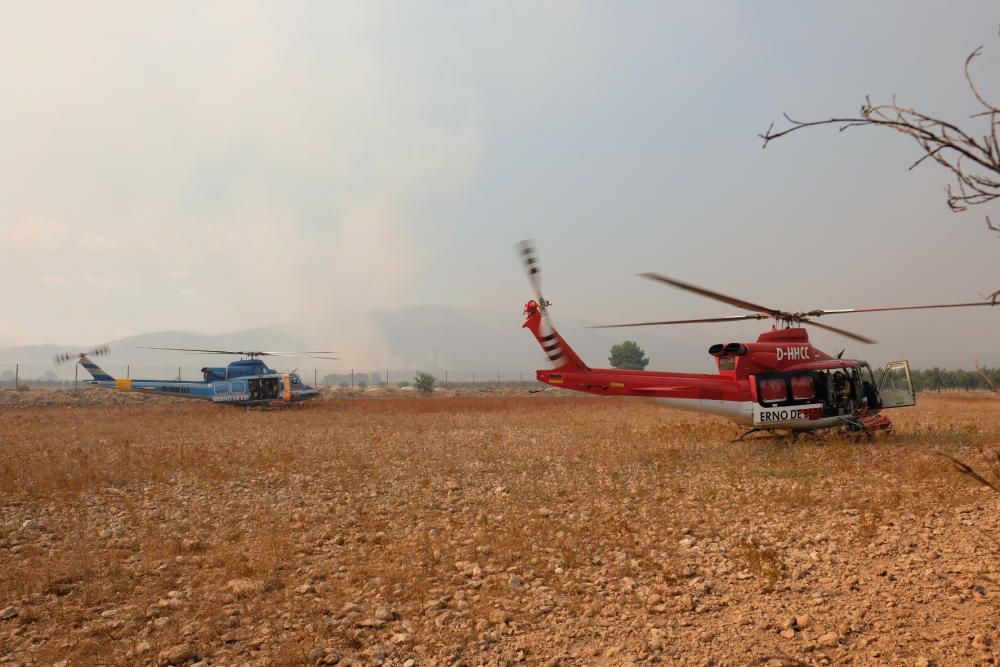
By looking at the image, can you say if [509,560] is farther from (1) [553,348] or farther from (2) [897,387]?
(2) [897,387]

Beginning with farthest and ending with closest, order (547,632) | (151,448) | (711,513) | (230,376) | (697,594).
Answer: (230,376)
(151,448)
(711,513)
(697,594)
(547,632)

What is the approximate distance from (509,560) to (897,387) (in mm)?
14205

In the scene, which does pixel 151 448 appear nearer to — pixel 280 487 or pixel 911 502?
pixel 280 487

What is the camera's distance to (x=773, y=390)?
1473 cm

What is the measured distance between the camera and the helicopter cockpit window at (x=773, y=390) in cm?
1470

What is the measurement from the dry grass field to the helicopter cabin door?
1931 millimetres

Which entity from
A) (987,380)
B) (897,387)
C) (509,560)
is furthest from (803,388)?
(987,380)

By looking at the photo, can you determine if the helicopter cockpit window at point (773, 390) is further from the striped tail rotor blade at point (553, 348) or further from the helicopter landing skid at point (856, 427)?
the striped tail rotor blade at point (553, 348)

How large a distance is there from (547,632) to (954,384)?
331 ft

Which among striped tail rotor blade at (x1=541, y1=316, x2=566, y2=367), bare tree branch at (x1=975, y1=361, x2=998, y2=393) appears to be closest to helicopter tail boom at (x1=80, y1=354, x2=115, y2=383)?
striped tail rotor blade at (x1=541, y1=316, x2=566, y2=367)

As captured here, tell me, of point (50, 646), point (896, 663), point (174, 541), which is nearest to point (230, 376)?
point (174, 541)

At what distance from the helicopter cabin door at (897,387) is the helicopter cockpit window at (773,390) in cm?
353

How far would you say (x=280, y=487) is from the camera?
11.8 metres

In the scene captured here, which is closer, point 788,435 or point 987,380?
point 987,380
